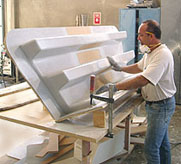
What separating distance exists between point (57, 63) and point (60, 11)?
15.8 ft

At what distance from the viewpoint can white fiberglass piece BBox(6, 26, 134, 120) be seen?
1610mm

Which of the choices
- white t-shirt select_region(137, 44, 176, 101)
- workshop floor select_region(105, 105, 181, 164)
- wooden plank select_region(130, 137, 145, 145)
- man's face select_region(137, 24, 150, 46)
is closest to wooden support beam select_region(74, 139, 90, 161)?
white t-shirt select_region(137, 44, 176, 101)

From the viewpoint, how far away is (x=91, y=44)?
212 cm

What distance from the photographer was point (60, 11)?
629 cm

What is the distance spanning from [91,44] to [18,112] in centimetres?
79

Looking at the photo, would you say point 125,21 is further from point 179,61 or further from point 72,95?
point 72,95

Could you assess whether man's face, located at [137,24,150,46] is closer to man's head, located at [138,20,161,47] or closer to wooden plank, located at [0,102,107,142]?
man's head, located at [138,20,161,47]

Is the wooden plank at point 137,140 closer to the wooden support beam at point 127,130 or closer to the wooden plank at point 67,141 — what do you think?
the wooden support beam at point 127,130

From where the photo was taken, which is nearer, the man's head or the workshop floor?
the man's head

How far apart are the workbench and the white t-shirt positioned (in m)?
0.28

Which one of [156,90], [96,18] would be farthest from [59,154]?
[96,18]

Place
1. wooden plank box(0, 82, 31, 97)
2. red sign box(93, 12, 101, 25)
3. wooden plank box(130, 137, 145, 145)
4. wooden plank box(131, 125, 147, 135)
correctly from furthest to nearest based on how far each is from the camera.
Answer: red sign box(93, 12, 101, 25)
wooden plank box(131, 125, 147, 135)
wooden plank box(130, 137, 145, 145)
wooden plank box(0, 82, 31, 97)

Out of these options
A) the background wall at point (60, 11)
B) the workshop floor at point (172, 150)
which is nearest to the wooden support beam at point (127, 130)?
the workshop floor at point (172, 150)

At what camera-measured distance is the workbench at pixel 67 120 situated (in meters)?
1.68
